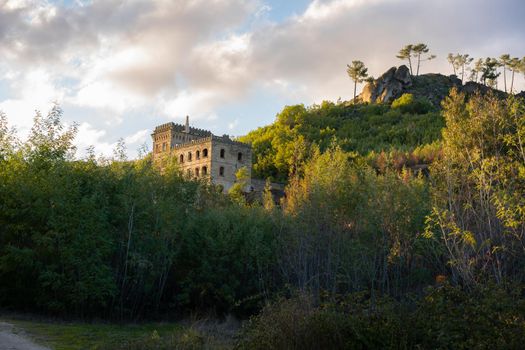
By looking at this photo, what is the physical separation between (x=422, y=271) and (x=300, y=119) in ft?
160

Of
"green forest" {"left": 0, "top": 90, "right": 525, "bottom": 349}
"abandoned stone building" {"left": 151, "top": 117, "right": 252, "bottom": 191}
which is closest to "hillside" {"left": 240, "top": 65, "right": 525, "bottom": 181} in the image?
"abandoned stone building" {"left": 151, "top": 117, "right": 252, "bottom": 191}

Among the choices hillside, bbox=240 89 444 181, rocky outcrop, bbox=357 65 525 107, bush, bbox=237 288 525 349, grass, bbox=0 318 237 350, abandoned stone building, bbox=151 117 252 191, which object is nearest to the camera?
bush, bbox=237 288 525 349

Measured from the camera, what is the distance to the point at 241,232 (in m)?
21.2

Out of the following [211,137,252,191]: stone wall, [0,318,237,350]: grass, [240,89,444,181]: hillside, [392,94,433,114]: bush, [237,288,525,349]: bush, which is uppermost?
[392,94,433,114]: bush

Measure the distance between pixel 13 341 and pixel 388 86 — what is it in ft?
220

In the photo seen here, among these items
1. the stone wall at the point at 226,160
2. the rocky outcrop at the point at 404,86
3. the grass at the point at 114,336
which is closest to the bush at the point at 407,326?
the grass at the point at 114,336

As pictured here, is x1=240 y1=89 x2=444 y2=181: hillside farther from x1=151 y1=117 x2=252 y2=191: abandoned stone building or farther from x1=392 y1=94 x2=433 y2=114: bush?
x1=151 y1=117 x2=252 y2=191: abandoned stone building

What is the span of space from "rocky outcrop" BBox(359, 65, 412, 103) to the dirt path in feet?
209

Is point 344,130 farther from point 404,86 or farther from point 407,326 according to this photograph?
point 407,326

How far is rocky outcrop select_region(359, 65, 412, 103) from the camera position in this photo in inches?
2847

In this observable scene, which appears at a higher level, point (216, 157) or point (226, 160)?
point (216, 157)

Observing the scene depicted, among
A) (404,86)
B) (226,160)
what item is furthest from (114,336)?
(404,86)

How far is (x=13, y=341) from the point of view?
458 inches

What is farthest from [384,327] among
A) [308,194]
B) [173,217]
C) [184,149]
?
[184,149]
